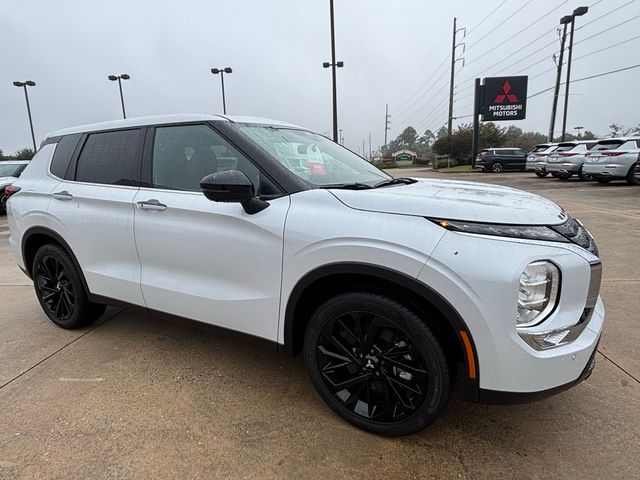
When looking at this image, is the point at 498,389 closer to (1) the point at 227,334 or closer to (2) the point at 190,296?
(1) the point at 227,334

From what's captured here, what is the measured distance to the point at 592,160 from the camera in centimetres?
1528

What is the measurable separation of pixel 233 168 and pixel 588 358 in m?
2.09

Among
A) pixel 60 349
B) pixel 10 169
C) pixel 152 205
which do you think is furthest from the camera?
pixel 10 169

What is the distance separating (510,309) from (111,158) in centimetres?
289

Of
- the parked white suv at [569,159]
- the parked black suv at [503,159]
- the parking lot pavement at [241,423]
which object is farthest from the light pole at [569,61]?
the parking lot pavement at [241,423]

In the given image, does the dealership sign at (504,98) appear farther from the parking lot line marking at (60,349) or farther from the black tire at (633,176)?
the parking lot line marking at (60,349)

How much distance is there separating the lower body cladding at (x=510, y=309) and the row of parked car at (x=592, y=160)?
15.8 metres

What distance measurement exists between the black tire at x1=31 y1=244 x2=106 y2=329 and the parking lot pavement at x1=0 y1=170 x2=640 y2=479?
0.24 metres

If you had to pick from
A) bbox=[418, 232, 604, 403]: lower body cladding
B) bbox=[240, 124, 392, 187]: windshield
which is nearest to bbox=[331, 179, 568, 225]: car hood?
bbox=[418, 232, 604, 403]: lower body cladding

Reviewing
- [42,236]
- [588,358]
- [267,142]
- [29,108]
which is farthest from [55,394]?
[29,108]

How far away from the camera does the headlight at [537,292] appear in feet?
5.87

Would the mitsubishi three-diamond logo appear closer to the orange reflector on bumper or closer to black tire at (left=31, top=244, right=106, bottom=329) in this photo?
black tire at (left=31, top=244, right=106, bottom=329)

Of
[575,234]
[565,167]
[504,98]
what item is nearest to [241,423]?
[575,234]

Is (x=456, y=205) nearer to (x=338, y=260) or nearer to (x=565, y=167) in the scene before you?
(x=338, y=260)
